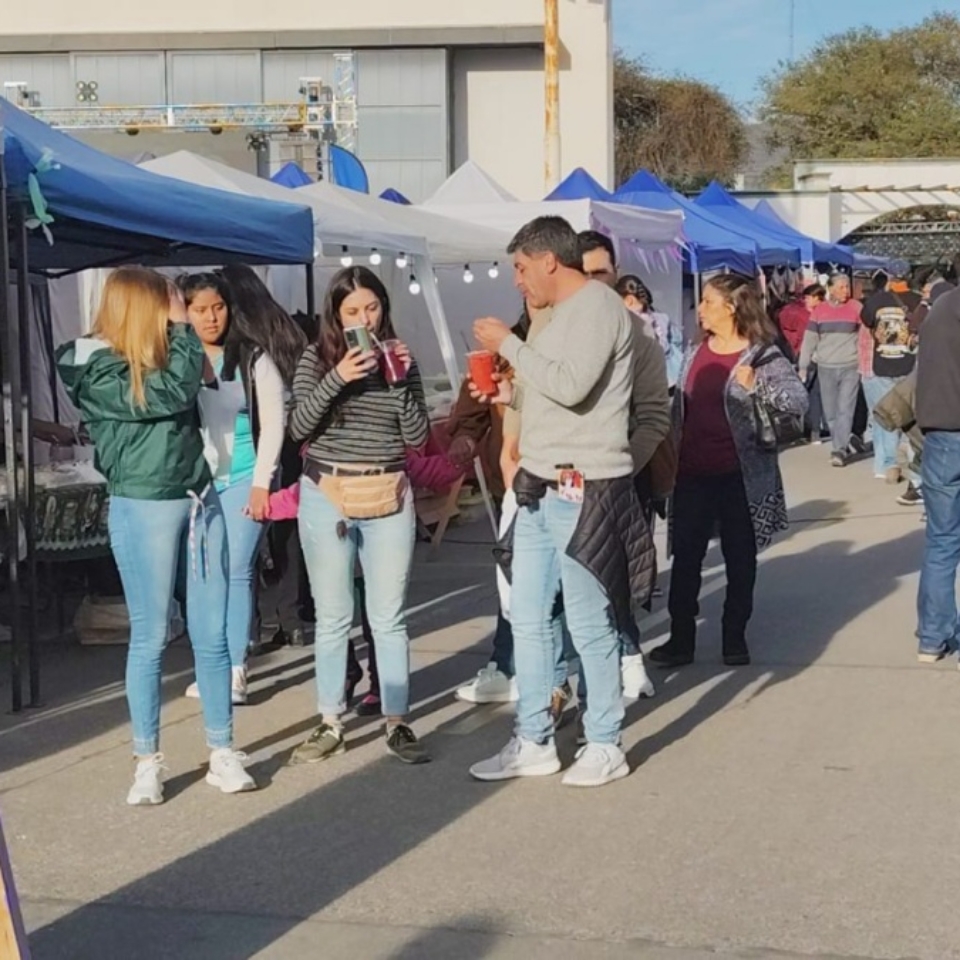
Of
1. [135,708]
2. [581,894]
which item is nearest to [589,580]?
[581,894]

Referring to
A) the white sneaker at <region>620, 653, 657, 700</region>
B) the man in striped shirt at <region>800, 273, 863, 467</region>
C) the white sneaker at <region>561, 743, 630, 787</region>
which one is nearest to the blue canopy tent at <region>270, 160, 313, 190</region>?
the man in striped shirt at <region>800, 273, 863, 467</region>

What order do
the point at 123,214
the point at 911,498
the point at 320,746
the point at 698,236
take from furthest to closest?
the point at 698,236 < the point at 911,498 < the point at 123,214 < the point at 320,746

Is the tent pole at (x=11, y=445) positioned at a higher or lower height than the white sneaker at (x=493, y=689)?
higher

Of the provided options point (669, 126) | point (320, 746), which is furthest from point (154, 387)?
point (669, 126)

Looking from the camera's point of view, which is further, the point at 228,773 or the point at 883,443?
the point at 883,443

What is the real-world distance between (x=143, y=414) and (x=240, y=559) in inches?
50.5

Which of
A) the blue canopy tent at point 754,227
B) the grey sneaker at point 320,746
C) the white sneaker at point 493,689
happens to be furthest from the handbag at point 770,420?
the blue canopy tent at point 754,227

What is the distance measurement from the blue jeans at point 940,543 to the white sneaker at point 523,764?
8.03 feet

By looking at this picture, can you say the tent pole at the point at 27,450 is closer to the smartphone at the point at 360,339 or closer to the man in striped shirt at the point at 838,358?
the smartphone at the point at 360,339

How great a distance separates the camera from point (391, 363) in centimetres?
540

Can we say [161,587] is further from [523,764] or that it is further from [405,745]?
[523,764]

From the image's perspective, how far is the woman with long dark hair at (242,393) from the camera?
19.4 ft

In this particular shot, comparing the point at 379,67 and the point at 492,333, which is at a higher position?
the point at 379,67

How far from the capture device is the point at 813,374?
17516 mm
